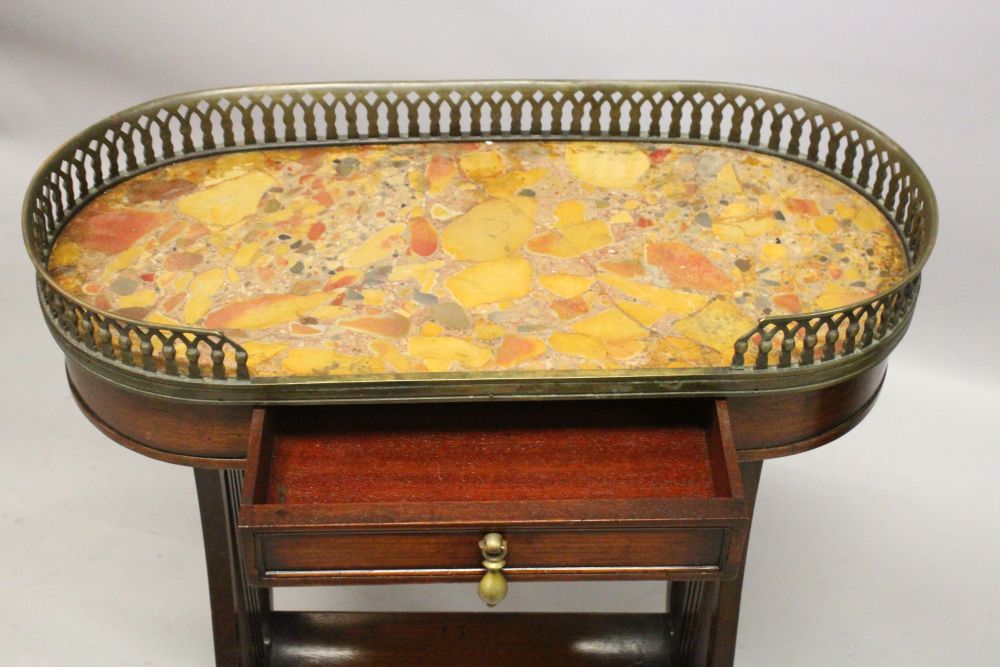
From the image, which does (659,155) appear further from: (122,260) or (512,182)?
(122,260)

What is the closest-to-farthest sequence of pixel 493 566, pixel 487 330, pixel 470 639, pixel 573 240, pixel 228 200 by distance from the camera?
pixel 493 566 < pixel 487 330 < pixel 573 240 < pixel 228 200 < pixel 470 639

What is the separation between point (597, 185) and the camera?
3.02m

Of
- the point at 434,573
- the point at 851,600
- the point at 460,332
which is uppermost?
the point at 460,332

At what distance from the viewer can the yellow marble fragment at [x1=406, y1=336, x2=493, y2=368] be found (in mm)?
2529

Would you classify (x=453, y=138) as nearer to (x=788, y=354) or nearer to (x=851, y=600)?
(x=788, y=354)

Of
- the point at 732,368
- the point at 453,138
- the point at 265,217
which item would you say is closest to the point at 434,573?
the point at 732,368

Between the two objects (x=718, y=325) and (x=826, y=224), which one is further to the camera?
(x=826, y=224)

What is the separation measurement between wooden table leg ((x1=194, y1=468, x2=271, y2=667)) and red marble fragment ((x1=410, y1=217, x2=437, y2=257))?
53 cm

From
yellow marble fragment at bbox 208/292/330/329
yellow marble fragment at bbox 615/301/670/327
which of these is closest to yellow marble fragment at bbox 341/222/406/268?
yellow marble fragment at bbox 208/292/330/329

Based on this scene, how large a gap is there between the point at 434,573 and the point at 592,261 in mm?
687

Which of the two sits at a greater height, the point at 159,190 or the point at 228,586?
the point at 159,190

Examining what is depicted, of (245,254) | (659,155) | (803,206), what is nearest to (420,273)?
(245,254)

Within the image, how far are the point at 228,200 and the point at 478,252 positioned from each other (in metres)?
0.51

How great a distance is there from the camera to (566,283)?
274 centimetres
